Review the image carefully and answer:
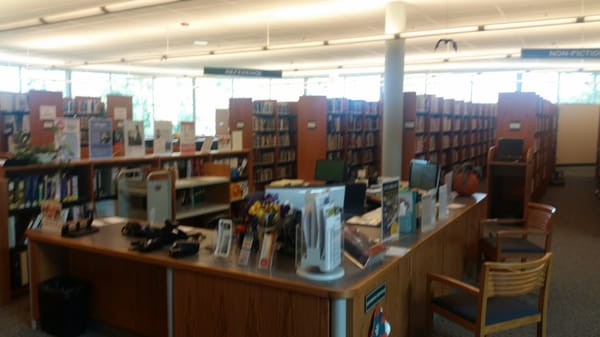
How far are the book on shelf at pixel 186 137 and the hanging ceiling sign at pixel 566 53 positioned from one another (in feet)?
16.2

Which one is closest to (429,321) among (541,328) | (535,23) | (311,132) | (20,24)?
(541,328)

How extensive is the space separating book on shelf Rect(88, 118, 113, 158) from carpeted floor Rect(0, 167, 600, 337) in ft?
4.99

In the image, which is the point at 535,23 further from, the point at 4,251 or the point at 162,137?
the point at 4,251

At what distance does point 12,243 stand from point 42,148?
88cm

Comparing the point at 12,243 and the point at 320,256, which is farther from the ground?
the point at 320,256

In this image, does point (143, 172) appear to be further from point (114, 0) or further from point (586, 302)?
point (586, 302)

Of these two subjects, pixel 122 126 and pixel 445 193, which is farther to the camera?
pixel 122 126

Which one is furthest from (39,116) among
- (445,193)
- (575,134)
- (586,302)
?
(575,134)

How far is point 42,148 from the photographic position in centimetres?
439

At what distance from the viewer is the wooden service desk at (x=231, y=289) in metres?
2.34

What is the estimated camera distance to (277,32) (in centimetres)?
982

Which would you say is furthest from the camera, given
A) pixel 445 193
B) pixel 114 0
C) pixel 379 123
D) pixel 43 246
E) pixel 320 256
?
pixel 379 123

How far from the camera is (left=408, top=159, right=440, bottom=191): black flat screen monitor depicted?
413 centimetres

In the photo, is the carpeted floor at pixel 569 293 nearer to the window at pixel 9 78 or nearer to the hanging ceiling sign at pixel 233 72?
the hanging ceiling sign at pixel 233 72
